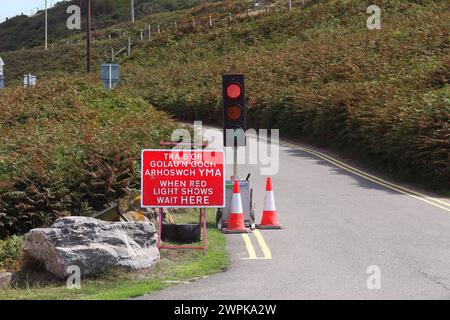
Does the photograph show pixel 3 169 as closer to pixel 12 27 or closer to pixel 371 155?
pixel 371 155

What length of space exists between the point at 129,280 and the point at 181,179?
246 centimetres

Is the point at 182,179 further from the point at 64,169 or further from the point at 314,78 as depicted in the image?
the point at 314,78

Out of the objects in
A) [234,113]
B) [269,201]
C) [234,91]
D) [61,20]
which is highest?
[61,20]

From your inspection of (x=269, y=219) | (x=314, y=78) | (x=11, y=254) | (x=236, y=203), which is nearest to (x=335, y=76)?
(x=314, y=78)

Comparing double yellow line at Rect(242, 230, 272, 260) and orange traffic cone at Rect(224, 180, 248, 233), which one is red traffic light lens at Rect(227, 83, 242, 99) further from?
double yellow line at Rect(242, 230, 272, 260)

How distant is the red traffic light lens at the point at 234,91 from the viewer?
1373 centimetres

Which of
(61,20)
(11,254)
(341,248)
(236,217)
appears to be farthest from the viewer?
(61,20)

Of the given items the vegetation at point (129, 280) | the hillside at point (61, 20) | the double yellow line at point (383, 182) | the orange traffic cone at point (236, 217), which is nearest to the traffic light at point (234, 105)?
the orange traffic cone at point (236, 217)

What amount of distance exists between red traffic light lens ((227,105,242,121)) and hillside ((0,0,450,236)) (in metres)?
4.12

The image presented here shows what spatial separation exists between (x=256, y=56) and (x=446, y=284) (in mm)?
39454

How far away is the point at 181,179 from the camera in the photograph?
40.7 ft

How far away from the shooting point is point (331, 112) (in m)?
29.2

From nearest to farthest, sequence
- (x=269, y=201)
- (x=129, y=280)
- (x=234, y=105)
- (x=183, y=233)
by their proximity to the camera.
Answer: (x=129, y=280) → (x=183, y=233) → (x=234, y=105) → (x=269, y=201)
